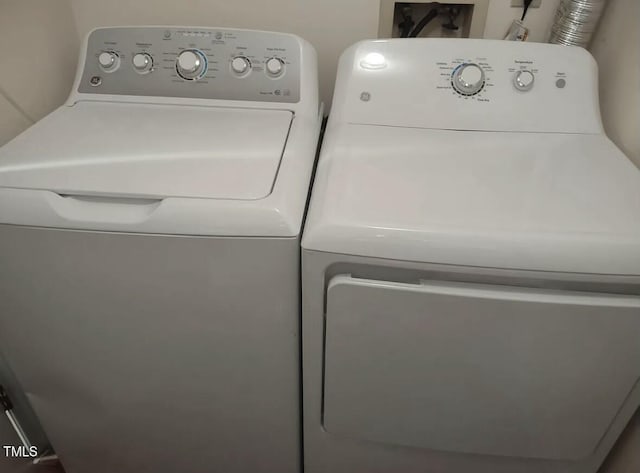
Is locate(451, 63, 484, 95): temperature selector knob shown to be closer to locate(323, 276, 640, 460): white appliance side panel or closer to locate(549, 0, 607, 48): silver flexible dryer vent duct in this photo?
locate(549, 0, 607, 48): silver flexible dryer vent duct

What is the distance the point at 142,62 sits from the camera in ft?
3.53

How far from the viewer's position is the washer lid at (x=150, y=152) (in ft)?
2.56

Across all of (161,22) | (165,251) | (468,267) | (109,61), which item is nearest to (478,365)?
(468,267)

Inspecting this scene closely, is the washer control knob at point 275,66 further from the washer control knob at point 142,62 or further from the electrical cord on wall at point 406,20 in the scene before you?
the electrical cord on wall at point 406,20

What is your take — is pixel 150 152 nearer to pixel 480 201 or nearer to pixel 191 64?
pixel 191 64

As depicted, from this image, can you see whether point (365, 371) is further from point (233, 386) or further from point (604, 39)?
point (604, 39)

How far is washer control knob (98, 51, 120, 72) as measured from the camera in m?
1.09

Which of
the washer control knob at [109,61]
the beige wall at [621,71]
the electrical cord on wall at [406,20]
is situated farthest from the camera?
the electrical cord on wall at [406,20]

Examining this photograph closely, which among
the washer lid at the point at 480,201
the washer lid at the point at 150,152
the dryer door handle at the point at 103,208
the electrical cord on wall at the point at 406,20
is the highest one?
the electrical cord on wall at the point at 406,20

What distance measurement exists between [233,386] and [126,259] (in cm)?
34

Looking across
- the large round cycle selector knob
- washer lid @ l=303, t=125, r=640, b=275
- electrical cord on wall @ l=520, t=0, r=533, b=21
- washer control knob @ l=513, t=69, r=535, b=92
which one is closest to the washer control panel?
the large round cycle selector knob

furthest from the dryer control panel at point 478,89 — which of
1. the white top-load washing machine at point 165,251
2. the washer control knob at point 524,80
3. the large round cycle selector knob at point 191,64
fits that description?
the large round cycle selector knob at point 191,64

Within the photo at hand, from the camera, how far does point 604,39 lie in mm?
1095

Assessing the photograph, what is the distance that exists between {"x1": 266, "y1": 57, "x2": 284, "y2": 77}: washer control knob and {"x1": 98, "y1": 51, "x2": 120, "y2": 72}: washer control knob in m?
0.35
